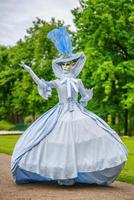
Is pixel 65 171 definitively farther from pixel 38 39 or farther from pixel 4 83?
pixel 4 83

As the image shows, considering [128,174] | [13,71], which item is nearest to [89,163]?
[128,174]

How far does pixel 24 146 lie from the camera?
9078 millimetres

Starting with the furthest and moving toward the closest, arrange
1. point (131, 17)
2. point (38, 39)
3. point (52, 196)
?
point (38, 39) → point (131, 17) → point (52, 196)

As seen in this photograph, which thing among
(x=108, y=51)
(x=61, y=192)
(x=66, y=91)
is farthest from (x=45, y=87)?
(x=108, y=51)

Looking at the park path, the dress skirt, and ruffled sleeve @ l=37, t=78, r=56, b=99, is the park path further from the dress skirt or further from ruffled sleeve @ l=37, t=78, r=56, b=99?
ruffled sleeve @ l=37, t=78, r=56, b=99

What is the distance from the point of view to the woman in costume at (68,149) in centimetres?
870

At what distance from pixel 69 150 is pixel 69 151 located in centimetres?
2

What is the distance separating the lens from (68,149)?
8734 millimetres

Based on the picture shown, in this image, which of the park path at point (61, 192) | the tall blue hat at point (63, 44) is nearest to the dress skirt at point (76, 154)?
the park path at point (61, 192)

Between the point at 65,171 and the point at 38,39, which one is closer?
the point at 65,171

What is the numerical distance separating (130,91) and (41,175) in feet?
70.5

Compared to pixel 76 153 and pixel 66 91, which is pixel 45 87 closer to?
pixel 66 91

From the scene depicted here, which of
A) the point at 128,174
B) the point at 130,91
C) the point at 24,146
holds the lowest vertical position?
the point at 128,174

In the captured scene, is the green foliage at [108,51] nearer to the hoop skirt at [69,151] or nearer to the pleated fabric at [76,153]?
the hoop skirt at [69,151]
